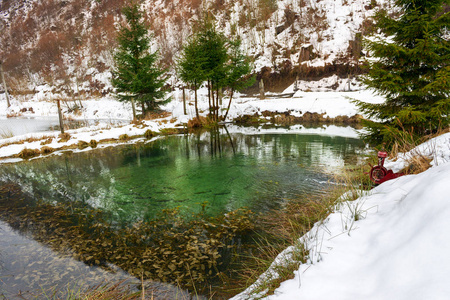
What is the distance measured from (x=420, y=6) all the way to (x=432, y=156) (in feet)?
14.0

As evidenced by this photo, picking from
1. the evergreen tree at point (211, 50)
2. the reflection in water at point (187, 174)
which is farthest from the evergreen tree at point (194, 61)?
the reflection in water at point (187, 174)

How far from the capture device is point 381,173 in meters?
4.22

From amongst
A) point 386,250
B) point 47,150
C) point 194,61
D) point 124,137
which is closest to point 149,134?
point 124,137

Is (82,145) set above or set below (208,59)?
below

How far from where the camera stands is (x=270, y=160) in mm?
9703

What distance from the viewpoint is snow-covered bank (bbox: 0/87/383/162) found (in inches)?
540

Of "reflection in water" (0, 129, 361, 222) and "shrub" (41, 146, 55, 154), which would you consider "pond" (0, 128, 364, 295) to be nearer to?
"reflection in water" (0, 129, 361, 222)

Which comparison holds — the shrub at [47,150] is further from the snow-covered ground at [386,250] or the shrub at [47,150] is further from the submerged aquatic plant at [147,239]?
the snow-covered ground at [386,250]

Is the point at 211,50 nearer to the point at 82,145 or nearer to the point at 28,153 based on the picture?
the point at 82,145

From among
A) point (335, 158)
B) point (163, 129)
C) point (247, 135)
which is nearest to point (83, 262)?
point (335, 158)

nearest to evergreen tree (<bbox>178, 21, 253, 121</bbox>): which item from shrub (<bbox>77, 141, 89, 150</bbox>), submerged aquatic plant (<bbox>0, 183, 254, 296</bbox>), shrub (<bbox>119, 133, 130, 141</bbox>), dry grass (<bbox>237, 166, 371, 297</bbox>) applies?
shrub (<bbox>119, 133, 130, 141</bbox>)

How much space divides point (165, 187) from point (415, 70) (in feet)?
25.1

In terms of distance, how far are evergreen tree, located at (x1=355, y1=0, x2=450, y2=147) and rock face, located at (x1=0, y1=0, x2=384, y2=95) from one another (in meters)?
30.3

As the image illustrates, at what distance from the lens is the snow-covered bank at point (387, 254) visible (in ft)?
4.90
